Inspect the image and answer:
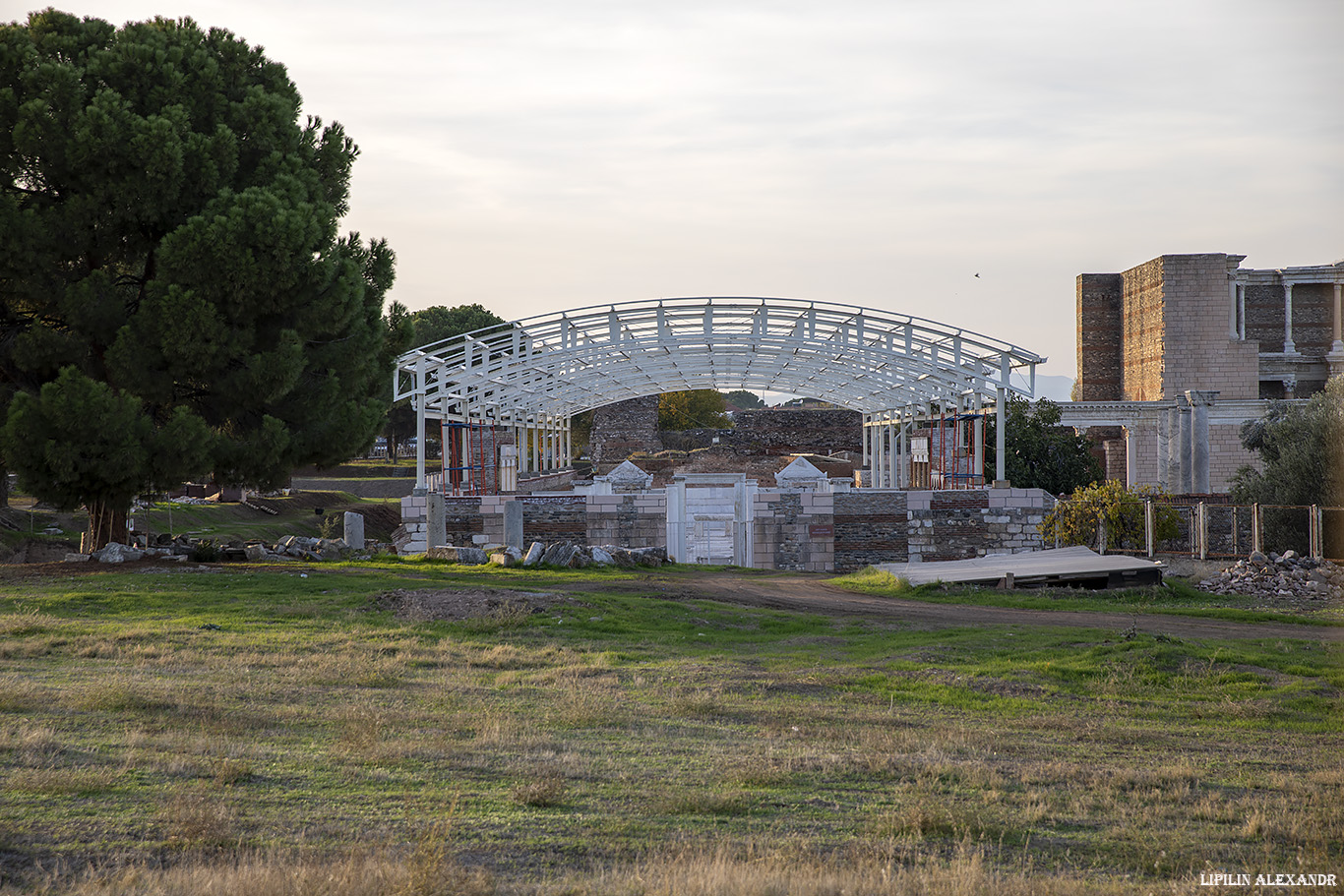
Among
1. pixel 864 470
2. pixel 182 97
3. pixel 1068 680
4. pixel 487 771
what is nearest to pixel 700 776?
pixel 487 771

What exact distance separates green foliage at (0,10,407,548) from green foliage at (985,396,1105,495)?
19669 mm

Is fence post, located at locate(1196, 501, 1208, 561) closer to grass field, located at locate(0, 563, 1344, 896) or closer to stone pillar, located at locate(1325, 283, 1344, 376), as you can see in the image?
grass field, located at locate(0, 563, 1344, 896)

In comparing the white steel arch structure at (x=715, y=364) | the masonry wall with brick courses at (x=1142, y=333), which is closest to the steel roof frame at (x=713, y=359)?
the white steel arch structure at (x=715, y=364)

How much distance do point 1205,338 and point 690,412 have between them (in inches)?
1235

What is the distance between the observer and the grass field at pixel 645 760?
416cm

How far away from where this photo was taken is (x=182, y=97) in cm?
1658

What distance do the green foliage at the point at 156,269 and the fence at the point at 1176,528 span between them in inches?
559

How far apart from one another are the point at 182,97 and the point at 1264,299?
42.8 metres

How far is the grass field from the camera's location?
416cm

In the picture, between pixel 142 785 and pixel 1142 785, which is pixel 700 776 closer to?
pixel 1142 785

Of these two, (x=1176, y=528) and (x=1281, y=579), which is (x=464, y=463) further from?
(x=1281, y=579)

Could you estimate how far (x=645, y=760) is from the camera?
238 inches

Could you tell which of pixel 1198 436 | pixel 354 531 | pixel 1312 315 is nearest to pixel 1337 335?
pixel 1312 315

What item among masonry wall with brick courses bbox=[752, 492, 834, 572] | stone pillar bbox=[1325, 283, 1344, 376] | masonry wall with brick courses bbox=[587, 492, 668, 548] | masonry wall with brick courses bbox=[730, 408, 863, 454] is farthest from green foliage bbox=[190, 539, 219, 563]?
stone pillar bbox=[1325, 283, 1344, 376]
